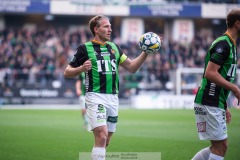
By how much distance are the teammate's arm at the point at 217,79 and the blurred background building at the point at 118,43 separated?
80.4ft

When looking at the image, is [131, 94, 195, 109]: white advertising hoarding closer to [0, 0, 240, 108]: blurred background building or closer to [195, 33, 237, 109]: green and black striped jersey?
[0, 0, 240, 108]: blurred background building

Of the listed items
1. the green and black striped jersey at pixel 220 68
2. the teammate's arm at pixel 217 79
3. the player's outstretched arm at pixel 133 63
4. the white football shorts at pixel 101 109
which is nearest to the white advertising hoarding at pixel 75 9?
the player's outstretched arm at pixel 133 63

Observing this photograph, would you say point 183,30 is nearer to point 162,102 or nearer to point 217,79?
point 162,102

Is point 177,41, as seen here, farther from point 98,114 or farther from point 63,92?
point 98,114

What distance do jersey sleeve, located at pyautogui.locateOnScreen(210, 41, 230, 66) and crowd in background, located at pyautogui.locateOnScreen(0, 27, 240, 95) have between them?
26044 millimetres

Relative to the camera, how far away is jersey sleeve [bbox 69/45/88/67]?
25.9ft

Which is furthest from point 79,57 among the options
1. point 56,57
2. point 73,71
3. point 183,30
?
point 183,30

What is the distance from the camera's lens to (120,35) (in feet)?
145

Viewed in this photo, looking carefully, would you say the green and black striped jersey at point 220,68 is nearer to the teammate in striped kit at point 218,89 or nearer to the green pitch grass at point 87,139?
the teammate in striped kit at point 218,89

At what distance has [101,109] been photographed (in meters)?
7.67

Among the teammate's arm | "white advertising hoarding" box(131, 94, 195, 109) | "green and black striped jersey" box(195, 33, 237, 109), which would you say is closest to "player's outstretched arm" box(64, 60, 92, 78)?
"green and black striped jersey" box(195, 33, 237, 109)

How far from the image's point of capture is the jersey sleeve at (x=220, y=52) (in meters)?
6.84

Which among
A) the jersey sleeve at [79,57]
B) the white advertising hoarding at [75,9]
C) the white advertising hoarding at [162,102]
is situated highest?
the white advertising hoarding at [75,9]

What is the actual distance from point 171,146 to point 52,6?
3140 centimetres
